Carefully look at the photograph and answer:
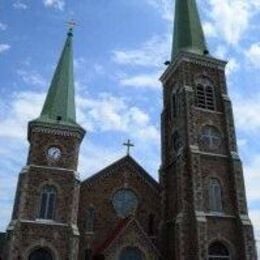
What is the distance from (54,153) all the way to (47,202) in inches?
159

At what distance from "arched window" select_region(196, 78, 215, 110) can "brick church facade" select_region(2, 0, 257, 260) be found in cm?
10

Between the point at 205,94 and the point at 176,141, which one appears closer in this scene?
the point at 176,141

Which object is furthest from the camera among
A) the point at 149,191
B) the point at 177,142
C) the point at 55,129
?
the point at 177,142

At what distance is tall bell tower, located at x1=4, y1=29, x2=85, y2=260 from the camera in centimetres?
2928

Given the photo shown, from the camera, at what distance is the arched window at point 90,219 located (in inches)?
1266

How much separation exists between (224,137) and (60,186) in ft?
46.1

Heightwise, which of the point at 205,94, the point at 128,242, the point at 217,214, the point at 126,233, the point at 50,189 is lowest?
the point at 128,242

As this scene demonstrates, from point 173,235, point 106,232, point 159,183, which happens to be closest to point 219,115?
point 159,183

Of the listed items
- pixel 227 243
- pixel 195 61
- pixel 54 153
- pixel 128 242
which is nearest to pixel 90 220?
pixel 128 242

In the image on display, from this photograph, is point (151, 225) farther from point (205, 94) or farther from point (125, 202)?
point (205, 94)

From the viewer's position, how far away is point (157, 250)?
3020 centimetres

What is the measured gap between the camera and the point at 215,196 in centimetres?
3253

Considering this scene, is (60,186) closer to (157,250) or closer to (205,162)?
(157,250)

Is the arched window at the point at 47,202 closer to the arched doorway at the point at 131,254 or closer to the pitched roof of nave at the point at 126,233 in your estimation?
the pitched roof of nave at the point at 126,233
